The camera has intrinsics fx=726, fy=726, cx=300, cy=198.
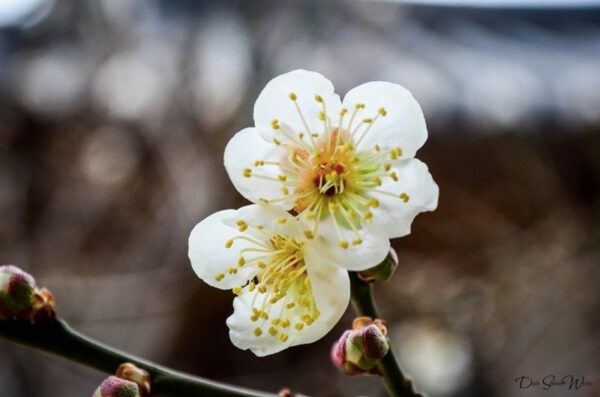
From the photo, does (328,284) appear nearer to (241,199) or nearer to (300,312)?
(300,312)

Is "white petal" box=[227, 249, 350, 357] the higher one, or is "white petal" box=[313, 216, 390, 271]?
"white petal" box=[313, 216, 390, 271]

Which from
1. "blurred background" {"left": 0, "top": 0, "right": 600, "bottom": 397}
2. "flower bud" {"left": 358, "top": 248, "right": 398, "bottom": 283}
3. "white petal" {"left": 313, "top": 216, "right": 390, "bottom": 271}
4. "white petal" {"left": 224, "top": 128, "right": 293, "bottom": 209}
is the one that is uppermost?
"white petal" {"left": 224, "top": 128, "right": 293, "bottom": 209}

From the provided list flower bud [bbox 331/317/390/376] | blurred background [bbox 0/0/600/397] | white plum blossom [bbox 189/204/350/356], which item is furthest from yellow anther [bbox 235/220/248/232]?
blurred background [bbox 0/0/600/397]

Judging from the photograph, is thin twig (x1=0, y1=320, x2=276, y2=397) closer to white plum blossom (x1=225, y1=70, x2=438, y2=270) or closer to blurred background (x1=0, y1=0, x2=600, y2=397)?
white plum blossom (x1=225, y1=70, x2=438, y2=270)

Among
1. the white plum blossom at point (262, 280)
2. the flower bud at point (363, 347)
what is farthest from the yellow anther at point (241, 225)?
the flower bud at point (363, 347)

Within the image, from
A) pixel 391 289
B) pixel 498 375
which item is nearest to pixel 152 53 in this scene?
pixel 391 289

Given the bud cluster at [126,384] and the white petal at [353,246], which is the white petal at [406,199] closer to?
the white petal at [353,246]

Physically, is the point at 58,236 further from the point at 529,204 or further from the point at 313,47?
the point at 529,204
